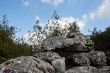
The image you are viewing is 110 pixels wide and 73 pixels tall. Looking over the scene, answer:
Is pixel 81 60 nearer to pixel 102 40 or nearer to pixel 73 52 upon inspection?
pixel 73 52

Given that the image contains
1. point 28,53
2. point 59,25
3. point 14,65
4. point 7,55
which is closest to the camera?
point 14,65

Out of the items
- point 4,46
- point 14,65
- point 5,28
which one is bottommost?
point 14,65

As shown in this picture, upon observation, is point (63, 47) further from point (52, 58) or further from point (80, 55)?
point (52, 58)

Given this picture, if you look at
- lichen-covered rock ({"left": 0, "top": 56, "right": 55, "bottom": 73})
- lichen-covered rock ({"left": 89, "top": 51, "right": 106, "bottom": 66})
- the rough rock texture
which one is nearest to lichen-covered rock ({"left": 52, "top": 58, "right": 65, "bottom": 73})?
the rough rock texture

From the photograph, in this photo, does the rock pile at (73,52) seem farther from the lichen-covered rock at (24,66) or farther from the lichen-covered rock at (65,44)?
the lichen-covered rock at (24,66)

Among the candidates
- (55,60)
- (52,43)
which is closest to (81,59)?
(52,43)

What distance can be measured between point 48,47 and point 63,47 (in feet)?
3.14

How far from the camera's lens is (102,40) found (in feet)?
78.3

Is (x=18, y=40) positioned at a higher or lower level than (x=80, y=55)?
higher

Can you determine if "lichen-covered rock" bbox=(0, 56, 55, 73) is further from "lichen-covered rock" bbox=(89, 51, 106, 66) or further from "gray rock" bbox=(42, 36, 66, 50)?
"lichen-covered rock" bbox=(89, 51, 106, 66)

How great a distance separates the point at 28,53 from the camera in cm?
2139

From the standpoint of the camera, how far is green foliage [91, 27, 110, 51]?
23.2 meters

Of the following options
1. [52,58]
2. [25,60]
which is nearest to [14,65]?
[25,60]

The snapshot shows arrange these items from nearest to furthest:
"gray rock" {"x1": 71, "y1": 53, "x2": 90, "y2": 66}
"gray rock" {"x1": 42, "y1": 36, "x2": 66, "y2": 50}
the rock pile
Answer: the rock pile
"gray rock" {"x1": 71, "y1": 53, "x2": 90, "y2": 66}
"gray rock" {"x1": 42, "y1": 36, "x2": 66, "y2": 50}
